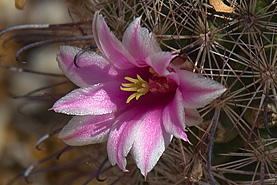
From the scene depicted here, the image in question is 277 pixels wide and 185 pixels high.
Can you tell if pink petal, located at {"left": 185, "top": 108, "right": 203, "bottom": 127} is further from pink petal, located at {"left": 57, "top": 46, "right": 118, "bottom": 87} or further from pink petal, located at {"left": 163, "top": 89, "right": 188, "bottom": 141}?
pink petal, located at {"left": 57, "top": 46, "right": 118, "bottom": 87}

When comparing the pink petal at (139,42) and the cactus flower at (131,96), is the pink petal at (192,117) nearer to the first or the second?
the cactus flower at (131,96)

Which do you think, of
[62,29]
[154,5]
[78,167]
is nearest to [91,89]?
[154,5]

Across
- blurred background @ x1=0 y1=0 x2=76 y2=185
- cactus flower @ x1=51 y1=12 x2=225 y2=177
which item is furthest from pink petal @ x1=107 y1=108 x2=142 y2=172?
blurred background @ x1=0 y1=0 x2=76 y2=185

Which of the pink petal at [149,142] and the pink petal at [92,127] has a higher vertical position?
the pink petal at [149,142]

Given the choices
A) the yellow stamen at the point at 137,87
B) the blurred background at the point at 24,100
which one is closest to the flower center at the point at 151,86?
the yellow stamen at the point at 137,87

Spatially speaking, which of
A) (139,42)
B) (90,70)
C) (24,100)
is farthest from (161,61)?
(24,100)
